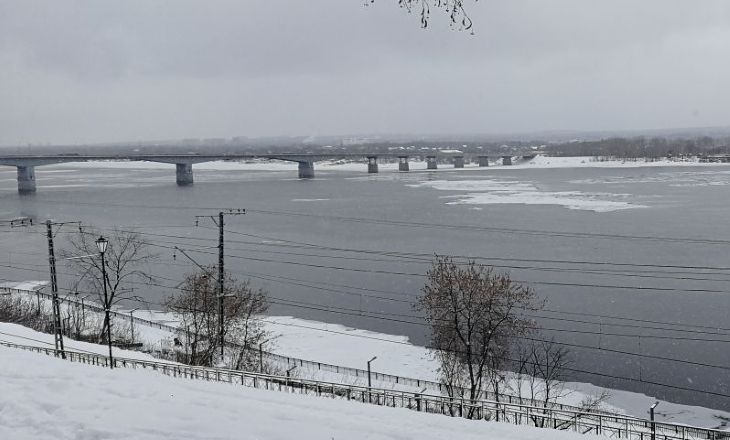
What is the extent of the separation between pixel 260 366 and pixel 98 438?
24.0 ft

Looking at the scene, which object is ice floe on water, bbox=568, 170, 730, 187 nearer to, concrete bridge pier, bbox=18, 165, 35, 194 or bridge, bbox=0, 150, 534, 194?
bridge, bbox=0, 150, 534, 194

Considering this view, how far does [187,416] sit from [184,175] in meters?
56.0

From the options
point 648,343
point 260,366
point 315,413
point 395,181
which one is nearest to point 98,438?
point 315,413

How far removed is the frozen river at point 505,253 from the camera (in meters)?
13.4

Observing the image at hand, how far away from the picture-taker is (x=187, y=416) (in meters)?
5.00

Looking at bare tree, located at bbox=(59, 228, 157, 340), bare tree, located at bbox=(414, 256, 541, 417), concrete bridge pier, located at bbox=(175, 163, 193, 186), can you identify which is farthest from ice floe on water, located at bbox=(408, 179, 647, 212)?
bare tree, located at bbox=(414, 256, 541, 417)

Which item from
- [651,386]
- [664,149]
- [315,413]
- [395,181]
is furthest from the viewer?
[664,149]

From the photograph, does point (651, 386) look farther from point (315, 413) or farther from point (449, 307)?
point (315, 413)

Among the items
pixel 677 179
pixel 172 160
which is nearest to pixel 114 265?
pixel 172 160

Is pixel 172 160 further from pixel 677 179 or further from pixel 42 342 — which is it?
pixel 42 342

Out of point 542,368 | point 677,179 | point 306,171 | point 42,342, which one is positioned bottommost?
point 542,368

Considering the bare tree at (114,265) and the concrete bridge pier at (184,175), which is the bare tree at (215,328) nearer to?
the bare tree at (114,265)

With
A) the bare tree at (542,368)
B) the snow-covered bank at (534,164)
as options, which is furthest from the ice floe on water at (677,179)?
the bare tree at (542,368)

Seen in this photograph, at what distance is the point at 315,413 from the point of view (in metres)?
5.23
